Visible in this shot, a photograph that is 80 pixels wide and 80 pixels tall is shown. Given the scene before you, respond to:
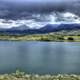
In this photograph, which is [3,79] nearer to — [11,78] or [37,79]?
[11,78]

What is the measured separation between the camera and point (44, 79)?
16.0 m

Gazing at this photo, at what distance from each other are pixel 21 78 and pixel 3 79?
98cm

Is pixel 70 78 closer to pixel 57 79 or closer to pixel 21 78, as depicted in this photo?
pixel 57 79

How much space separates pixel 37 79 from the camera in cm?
1602

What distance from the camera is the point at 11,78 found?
16.0 m

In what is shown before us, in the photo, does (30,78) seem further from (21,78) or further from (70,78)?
(70,78)

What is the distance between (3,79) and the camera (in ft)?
52.5

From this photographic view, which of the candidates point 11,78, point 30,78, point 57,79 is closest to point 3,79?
point 11,78

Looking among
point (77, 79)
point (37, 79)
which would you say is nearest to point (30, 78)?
point (37, 79)

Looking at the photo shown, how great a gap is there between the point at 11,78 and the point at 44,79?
1807 millimetres

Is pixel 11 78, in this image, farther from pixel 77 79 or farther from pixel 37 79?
pixel 77 79

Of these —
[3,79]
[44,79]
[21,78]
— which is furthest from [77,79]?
[3,79]

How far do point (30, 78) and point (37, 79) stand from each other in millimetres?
457

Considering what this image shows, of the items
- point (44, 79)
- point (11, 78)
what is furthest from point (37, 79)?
point (11, 78)
